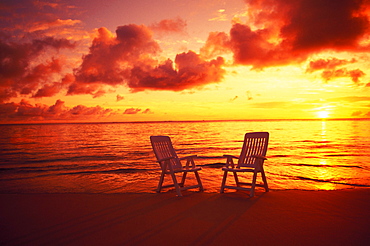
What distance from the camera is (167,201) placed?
16.7ft

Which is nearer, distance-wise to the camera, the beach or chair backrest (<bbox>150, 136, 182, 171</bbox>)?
the beach

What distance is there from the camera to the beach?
3.26 m

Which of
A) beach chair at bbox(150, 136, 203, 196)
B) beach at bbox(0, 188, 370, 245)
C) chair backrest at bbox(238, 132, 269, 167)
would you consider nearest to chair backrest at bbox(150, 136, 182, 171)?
beach chair at bbox(150, 136, 203, 196)

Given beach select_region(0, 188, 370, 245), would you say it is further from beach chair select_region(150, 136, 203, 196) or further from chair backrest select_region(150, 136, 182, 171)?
chair backrest select_region(150, 136, 182, 171)

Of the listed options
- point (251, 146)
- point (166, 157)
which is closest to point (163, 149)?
point (166, 157)

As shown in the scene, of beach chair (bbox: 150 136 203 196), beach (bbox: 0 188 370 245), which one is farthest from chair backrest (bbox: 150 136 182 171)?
beach (bbox: 0 188 370 245)

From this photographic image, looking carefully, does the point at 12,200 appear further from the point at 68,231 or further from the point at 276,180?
→ the point at 276,180

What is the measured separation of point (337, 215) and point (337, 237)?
3.20 feet

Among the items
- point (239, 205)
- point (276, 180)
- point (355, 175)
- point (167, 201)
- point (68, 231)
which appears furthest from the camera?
point (355, 175)

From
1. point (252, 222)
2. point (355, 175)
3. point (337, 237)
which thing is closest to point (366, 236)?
point (337, 237)

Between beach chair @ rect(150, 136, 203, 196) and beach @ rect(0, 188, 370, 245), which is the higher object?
beach chair @ rect(150, 136, 203, 196)

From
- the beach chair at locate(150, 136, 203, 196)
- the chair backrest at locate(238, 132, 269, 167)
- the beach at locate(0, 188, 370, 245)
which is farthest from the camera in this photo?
the chair backrest at locate(238, 132, 269, 167)

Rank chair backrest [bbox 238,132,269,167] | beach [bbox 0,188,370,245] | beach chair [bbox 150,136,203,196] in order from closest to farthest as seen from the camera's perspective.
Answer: beach [bbox 0,188,370,245]
beach chair [bbox 150,136,203,196]
chair backrest [bbox 238,132,269,167]

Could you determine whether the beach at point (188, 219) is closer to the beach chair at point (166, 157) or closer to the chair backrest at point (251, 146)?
the beach chair at point (166, 157)
